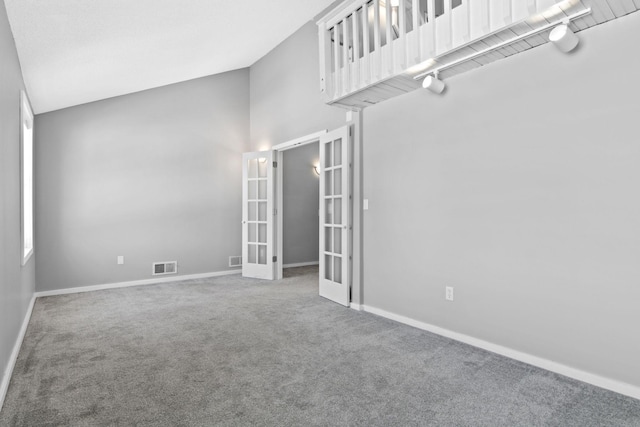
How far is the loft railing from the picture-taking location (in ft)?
7.54

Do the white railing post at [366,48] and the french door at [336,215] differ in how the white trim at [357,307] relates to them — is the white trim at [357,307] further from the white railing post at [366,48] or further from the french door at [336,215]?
the white railing post at [366,48]

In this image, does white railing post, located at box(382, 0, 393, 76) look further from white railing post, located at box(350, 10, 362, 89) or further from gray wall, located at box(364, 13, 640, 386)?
gray wall, located at box(364, 13, 640, 386)

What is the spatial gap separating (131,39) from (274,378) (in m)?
3.08

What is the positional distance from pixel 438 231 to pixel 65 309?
4025 millimetres

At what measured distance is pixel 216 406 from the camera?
2.03 metres

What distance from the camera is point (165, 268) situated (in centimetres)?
554

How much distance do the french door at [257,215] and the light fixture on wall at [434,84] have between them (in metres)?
3.17

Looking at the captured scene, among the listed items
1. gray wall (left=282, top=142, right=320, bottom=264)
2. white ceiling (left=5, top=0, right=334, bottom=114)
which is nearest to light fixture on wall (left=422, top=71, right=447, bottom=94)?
white ceiling (left=5, top=0, right=334, bottom=114)

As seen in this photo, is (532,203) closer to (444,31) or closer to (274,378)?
(444,31)

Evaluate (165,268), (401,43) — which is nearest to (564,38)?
(401,43)

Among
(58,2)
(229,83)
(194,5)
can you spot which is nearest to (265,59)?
(229,83)

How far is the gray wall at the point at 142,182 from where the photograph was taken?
4777 millimetres

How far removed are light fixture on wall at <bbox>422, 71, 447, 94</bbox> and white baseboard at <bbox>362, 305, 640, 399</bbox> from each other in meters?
2.03

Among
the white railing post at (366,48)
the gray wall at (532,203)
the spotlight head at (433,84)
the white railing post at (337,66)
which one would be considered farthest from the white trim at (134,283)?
the spotlight head at (433,84)
